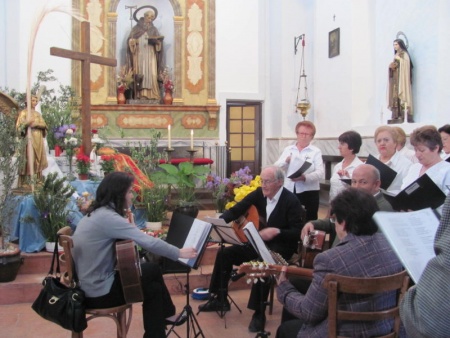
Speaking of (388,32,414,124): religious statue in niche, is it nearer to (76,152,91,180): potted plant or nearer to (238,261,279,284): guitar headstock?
(76,152,91,180): potted plant

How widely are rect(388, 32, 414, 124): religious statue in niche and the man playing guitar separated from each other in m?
4.37

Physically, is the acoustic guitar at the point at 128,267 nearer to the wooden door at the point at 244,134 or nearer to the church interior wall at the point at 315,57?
the church interior wall at the point at 315,57

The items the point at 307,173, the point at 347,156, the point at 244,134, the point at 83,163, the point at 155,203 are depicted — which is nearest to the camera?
the point at 347,156

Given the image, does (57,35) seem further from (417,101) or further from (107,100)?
(417,101)

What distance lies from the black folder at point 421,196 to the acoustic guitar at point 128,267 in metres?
1.55

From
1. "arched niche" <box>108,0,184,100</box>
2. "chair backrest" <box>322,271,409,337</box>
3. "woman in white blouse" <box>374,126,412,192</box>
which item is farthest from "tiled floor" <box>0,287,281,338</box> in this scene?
Answer: "arched niche" <box>108,0,184,100</box>

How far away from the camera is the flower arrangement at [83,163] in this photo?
5324 millimetres

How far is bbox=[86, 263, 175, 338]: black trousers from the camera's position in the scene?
2.89 meters

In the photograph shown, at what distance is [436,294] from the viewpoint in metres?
1.09

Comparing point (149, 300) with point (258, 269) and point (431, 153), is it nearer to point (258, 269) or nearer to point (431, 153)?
point (258, 269)

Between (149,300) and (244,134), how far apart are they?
27.5 ft

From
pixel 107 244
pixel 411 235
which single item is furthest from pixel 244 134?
pixel 411 235

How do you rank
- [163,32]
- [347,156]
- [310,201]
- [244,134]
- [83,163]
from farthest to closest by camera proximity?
[244,134] < [163,32] < [83,163] < [310,201] < [347,156]

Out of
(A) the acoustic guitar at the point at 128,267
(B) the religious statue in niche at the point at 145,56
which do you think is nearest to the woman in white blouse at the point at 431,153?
(A) the acoustic guitar at the point at 128,267
